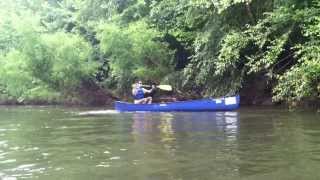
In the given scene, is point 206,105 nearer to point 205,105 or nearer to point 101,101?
point 205,105

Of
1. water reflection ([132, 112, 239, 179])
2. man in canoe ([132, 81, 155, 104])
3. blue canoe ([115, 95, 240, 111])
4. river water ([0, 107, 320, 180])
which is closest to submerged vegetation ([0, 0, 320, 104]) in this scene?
blue canoe ([115, 95, 240, 111])

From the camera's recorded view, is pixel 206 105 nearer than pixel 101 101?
Yes

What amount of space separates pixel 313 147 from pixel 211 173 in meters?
3.14

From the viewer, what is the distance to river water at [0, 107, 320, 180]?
856 centimetres

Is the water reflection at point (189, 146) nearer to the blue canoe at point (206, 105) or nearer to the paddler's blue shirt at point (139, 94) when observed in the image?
the blue canoe at point (206, 105)

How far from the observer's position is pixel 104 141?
13.0 meters

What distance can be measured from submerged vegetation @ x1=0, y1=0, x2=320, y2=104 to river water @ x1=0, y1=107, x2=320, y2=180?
4.19m

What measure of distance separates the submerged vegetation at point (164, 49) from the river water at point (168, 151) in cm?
419

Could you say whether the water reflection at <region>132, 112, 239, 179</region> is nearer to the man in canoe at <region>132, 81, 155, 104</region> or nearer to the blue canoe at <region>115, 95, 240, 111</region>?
the blue canoe at <region>115, 95, 240, 111</region>

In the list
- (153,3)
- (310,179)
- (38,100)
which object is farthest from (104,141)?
(38,100)

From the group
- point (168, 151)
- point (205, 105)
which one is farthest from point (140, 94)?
point (168, 151)

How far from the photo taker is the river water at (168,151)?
856 cm

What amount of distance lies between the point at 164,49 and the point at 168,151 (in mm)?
18722

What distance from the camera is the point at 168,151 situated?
10828 millimetres
